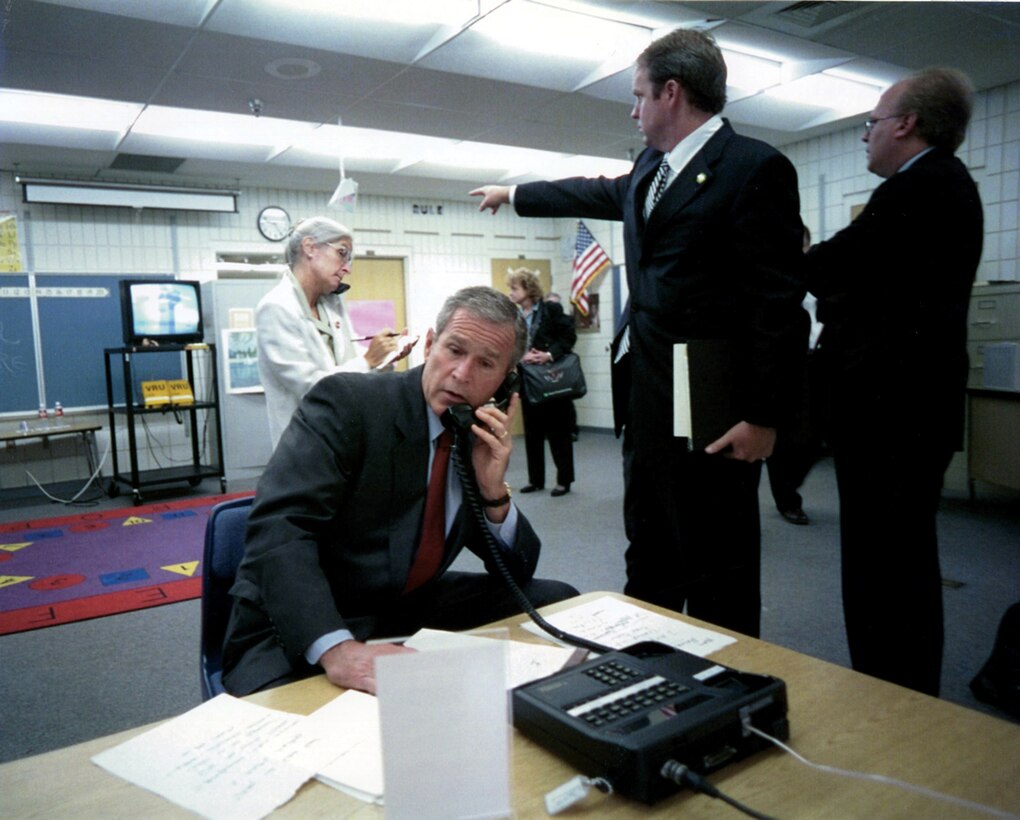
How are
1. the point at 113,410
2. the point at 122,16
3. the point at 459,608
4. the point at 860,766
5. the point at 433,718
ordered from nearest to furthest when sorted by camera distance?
the point at 433,718 → the point at 860,766 → the point at 459,608 → the point at 122,16 → the point at 113,410

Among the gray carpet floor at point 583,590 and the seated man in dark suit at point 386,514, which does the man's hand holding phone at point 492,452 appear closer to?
the seated man in dark suit at point 386,514

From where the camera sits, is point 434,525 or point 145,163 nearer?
point 434,525

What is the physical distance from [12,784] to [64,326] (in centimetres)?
624

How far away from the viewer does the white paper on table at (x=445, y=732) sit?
528mm

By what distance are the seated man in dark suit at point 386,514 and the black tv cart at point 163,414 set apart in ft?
15.6

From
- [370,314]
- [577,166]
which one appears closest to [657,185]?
[577,166]

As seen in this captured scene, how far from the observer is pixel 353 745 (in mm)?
735

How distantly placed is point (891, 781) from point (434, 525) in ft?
2.66

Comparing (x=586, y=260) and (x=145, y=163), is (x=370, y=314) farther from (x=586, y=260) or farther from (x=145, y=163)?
(x=145, y=163)

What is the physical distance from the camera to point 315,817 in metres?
0.63

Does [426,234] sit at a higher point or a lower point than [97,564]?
higher

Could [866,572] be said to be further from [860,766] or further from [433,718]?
[433,718]

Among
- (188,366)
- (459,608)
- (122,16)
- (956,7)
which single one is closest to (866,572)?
(459,608)

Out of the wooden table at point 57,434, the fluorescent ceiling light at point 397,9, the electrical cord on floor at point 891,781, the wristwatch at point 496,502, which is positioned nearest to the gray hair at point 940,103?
the wristwatch at point 496,502
